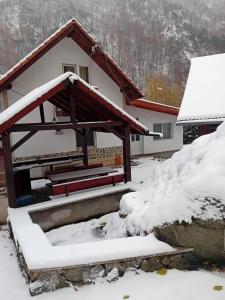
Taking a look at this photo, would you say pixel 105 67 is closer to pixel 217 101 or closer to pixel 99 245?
pixel 217 101

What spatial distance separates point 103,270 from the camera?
4.39m

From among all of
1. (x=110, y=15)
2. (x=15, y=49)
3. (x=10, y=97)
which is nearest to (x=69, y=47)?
(x=10, y=97)

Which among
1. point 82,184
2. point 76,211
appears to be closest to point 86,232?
point 76,211

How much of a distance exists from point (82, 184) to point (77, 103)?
2846 millimetres

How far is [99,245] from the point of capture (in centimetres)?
480

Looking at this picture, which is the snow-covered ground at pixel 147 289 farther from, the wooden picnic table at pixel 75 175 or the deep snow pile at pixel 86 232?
the wooden picnic table at pixel 75 175

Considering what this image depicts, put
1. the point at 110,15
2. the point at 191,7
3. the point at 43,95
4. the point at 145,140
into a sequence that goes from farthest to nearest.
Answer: the point at 191,7 → the point at 110,15 → the point at 145,140 → the point at 43,95

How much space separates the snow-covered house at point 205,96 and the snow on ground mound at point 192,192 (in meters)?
7.95

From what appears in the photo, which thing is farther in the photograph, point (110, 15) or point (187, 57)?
point (110, 15)

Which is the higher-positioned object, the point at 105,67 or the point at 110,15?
the point at 110,15

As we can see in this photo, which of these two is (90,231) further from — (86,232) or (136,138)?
(136,138)

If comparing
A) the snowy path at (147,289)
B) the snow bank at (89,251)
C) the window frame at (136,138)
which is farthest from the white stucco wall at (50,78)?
the snowy path at (147,289)

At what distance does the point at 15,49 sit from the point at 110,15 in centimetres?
2681

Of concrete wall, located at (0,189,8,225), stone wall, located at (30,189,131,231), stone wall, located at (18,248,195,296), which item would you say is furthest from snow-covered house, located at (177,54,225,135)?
stone wall, located at (18,248,195,296)
